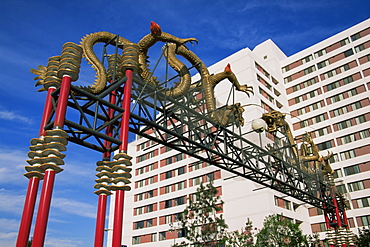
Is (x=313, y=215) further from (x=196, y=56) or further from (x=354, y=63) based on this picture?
(x=196, y=56)

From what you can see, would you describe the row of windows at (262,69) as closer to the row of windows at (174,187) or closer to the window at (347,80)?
the window at (347,80)

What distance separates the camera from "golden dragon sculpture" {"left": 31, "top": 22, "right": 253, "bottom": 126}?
8.41 meters

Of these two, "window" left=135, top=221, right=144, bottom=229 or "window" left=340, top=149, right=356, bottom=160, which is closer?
"window" left=340, top=149, right=356, bottom=160

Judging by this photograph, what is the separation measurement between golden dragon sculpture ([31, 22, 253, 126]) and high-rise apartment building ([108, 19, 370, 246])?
20.7 metres

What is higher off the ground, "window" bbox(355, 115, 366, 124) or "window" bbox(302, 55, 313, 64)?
"window" bbox(302, 55, 313, 64)

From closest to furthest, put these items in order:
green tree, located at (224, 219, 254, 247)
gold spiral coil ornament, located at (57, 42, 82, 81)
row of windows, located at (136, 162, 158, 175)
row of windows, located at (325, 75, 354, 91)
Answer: gold spiral coil ornament, located at (57, 42, 82, 81), green tree, located at (224, 219, 254, 247), row of windows, located at (325, 75, 354, 91), row of windows, located at (136, 162, 158, 175)

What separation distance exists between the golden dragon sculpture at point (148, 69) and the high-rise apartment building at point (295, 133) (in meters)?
20.7

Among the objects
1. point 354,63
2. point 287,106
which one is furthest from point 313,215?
point 354,63

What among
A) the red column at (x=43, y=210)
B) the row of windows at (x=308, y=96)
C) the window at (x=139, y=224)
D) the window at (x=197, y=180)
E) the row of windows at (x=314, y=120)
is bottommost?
the red column at (x=43, y=210)

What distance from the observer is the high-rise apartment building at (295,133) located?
118 feet

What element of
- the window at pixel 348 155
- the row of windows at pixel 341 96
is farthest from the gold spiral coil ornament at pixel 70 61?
the row of windows at pixel 341 96

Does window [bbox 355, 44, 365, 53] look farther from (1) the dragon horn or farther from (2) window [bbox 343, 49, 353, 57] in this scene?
(1) the dragon horn

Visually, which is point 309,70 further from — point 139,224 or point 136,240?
point 136,240

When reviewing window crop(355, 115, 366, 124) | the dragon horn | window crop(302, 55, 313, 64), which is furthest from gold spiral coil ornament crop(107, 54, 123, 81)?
window crop(302, 55, 313, 64)
